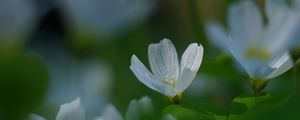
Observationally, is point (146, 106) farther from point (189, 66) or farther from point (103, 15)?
point (103, 15)

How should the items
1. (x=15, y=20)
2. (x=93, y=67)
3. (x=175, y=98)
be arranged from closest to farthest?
(x=175, y=98) < (x=15, y=20) < (x=93, y=67)

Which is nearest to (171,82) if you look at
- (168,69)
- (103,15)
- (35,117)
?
(168,69)

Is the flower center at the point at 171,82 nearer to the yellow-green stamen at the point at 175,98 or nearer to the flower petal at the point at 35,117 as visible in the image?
the yellow-green stamen at the point at 175,98

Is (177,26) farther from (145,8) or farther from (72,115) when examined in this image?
(72,115)

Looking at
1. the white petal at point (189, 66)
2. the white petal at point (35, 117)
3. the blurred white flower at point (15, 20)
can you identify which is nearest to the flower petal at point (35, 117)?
the white petal at point (35, 117)

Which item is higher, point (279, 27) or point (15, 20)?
point (15, 20)

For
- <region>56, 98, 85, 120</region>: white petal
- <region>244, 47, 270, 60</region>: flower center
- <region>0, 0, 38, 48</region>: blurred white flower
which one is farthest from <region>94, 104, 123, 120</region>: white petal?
<region>0, 0, 38, 48</region>: blurred white flower
